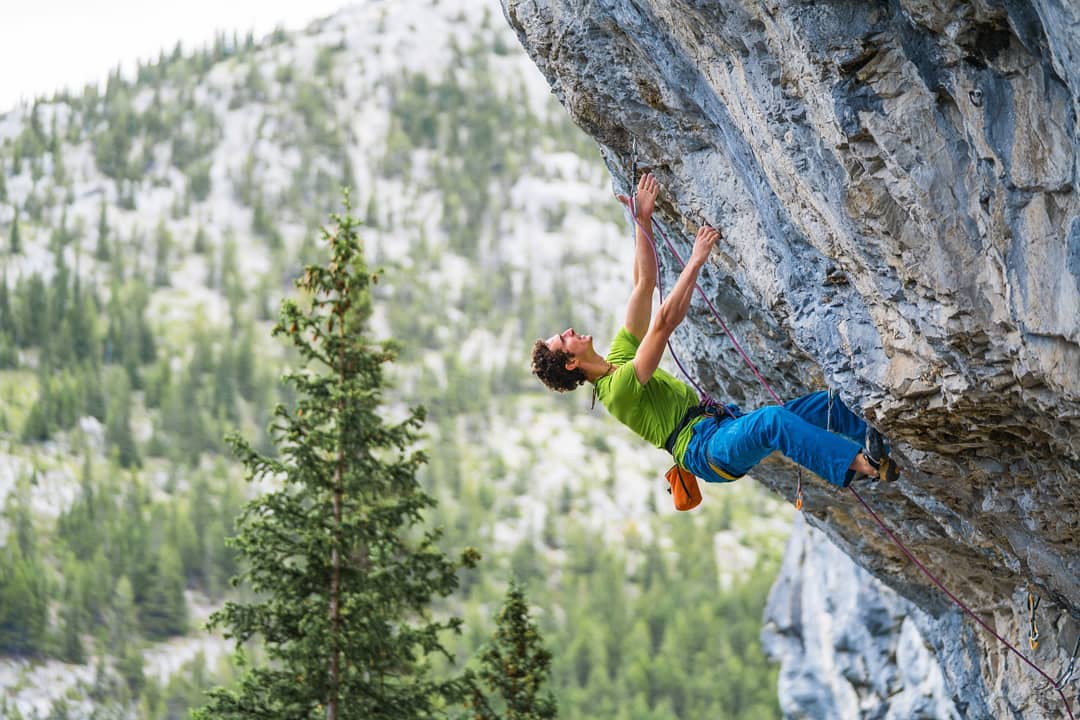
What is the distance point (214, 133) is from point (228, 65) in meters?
16.6

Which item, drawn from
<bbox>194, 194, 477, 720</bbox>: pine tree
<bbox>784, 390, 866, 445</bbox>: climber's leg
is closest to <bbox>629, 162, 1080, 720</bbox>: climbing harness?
<bbox>784, 390, 866, 445</bbox>: climber's leg

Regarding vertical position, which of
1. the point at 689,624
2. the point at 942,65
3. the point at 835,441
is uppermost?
the point at 689,624

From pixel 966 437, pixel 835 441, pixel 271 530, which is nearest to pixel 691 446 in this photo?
pixel 835 441

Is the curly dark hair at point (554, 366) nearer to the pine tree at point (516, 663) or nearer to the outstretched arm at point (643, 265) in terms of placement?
the outstretched arm at point (643, 265)

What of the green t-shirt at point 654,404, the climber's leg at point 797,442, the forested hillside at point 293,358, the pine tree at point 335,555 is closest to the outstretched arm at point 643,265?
the green t-shirt at point 654,404

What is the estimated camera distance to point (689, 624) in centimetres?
7275

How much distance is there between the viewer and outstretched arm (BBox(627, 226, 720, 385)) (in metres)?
5.94

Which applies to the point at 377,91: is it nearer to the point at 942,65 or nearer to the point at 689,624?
the point at 689,624

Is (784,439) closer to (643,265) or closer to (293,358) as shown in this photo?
(643,265)

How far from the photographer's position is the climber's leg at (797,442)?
6016 millimetres

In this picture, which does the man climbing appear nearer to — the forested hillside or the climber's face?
the climber's face

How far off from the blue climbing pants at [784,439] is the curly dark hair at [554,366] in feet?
2.38

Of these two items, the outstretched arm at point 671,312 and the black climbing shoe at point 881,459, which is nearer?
the outstretched arm at point 671,312

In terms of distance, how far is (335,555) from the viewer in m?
11.6
